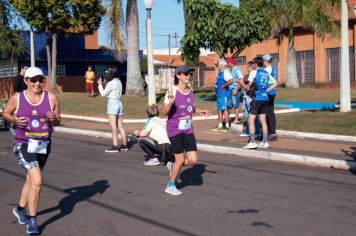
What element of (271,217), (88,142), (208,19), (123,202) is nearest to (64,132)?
(88,142)

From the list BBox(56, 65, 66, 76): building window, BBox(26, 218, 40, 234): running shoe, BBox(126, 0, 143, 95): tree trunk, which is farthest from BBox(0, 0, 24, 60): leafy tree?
BBox(26, 218, 40, 234): running shoe

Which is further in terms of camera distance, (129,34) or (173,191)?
(129,34)

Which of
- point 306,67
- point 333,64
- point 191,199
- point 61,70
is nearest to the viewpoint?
point 191,199

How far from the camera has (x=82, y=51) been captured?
40.6 metres

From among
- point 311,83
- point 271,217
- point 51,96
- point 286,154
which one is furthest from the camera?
point 311,83

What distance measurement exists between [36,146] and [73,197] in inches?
74.1

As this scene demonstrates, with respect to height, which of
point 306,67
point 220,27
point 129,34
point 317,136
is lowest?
point 317,136

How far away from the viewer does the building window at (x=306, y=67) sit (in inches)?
1524

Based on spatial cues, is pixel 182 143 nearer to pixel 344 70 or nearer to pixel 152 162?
pixel 152 162

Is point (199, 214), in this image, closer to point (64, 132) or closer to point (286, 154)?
point (286, 154)

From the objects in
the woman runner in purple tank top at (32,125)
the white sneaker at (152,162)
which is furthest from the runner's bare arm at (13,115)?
the white sneaker at (152,162)

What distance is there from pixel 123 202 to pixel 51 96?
6.28 ft

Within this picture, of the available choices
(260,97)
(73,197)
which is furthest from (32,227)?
(260,97)

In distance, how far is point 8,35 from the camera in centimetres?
3597
